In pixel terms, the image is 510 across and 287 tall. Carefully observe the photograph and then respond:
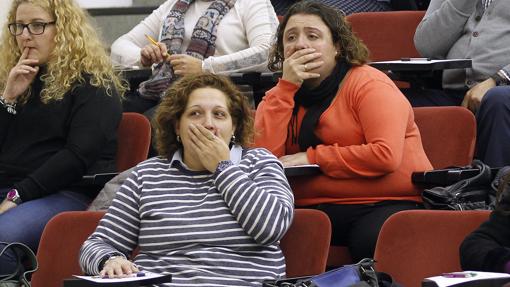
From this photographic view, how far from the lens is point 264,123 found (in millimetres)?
4125

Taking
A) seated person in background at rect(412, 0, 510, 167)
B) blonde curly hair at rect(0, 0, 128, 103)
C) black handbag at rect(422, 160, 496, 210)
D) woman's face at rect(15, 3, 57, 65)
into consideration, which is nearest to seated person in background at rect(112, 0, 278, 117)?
blonde curly hair at rect(0, 0, 128, 103)

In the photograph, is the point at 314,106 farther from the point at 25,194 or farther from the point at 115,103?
the point at 25,194

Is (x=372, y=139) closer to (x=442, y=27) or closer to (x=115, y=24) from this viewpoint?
(x=442, y=27)

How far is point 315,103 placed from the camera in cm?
410

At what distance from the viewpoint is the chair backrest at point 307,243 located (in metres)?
3.35

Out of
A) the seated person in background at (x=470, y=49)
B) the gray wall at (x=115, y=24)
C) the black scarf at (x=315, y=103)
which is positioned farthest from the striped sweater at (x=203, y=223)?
the gray wall at (x=115, y=24)

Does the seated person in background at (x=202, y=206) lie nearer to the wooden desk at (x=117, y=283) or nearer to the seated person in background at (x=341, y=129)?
the wooden desk at (x=117, y=283)

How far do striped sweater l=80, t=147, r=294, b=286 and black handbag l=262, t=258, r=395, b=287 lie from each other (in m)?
0.27

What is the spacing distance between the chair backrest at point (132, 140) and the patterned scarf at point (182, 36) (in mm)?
510

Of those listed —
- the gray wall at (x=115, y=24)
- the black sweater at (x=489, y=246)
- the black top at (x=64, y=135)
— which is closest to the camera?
the black sweater at (x=489, y=246)

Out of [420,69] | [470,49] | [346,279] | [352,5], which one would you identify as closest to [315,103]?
[420,69]

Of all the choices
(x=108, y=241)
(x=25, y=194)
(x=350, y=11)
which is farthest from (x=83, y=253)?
(x=350, y=11)

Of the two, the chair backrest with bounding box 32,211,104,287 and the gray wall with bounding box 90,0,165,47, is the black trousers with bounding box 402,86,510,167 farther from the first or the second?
the gray wall with bounding box 90,0,165,47

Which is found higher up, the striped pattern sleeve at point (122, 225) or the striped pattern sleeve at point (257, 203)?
the striped pattern sleeve at point (257, 203)
